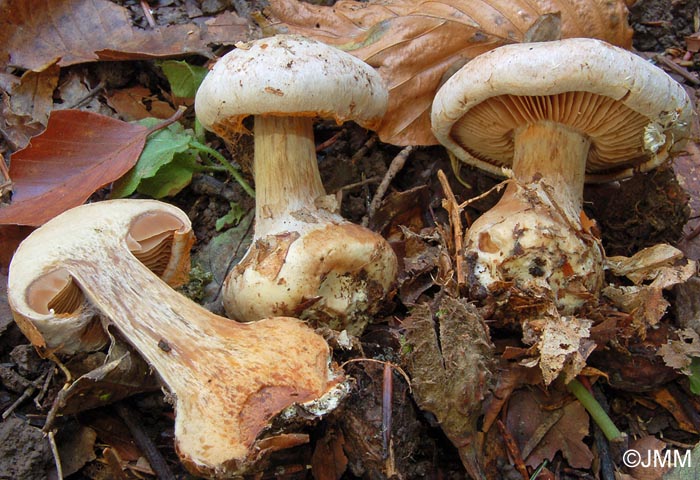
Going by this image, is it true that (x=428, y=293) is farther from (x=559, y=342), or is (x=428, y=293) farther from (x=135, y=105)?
(x=135, y=105)

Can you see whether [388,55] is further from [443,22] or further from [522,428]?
[522,428]

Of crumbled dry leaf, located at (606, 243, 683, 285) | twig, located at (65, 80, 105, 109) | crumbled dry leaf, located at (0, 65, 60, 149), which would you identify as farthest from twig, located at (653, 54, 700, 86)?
crumbled dry leaf, located at (0, 65, 60, 149)

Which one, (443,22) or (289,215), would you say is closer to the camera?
(289,215)

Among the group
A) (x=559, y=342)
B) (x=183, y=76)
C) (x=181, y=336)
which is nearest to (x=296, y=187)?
(x=181, y=336)

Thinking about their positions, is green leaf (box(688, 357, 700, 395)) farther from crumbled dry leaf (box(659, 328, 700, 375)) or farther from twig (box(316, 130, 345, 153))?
twig (box(316, 130, 345, 153))

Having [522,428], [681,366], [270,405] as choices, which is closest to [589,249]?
[681,366]
